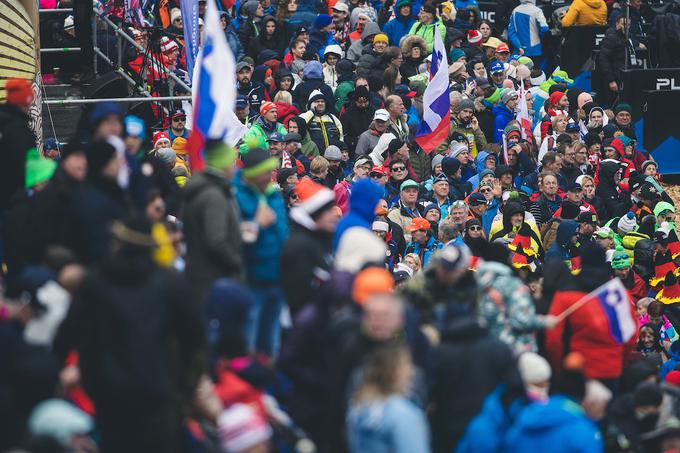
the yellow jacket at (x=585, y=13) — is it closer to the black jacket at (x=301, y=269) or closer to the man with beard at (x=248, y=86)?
the man with beard at (x=248, y=86)

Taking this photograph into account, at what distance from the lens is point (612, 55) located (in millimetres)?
25484

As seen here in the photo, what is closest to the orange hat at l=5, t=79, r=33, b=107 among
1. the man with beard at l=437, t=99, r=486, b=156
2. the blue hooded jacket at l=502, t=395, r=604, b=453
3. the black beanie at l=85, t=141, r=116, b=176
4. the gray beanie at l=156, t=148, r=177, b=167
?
the black beanie at l=85, t=141, r=116, b=176

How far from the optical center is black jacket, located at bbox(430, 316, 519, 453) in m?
9.13

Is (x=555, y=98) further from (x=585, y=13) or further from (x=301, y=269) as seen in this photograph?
(x=301, y=269)

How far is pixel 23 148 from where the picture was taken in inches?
441

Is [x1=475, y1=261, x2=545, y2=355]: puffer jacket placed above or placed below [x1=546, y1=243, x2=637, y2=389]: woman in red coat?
above

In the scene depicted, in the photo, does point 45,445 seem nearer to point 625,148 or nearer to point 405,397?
point 405,397

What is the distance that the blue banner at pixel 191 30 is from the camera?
1526 cm

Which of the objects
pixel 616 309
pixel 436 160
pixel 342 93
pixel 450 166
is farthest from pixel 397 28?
pixel 616 309

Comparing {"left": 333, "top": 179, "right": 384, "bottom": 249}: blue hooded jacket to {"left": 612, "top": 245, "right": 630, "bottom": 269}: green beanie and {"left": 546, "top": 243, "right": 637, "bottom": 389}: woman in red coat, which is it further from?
{"left": 612, "top": 245, "right": 630, "bottom": 269}: green beanie

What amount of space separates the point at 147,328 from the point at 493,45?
1647cm

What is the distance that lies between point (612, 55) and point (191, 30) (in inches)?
457

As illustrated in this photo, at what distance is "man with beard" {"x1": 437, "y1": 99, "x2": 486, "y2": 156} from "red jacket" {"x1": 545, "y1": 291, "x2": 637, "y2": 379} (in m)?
9.44

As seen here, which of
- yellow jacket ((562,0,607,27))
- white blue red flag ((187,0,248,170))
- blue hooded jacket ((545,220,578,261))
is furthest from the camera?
yellow jacket ((562,0,607,27))
